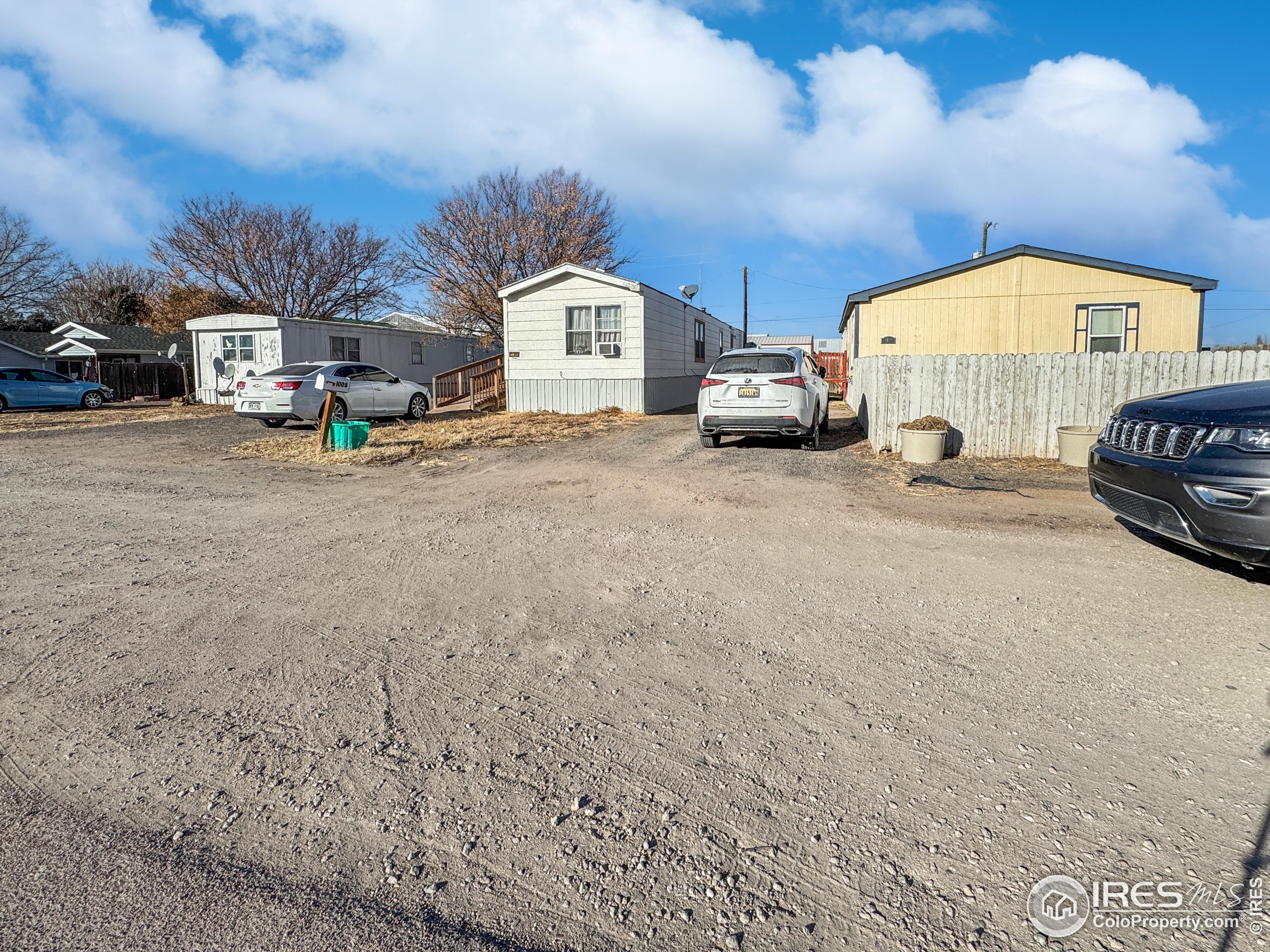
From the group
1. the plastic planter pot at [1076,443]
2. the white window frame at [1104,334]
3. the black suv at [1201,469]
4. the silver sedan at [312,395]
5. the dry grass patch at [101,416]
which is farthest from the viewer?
the dry grass patch at [101,416]

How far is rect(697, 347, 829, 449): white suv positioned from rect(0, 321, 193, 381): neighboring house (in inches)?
1234

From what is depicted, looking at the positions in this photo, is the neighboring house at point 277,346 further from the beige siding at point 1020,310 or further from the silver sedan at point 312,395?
the beige siding at point 1020,310

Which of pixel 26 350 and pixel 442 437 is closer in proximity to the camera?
pixel 442 437

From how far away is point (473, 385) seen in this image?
21.8 m

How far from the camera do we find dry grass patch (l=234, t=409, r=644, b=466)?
433 inches

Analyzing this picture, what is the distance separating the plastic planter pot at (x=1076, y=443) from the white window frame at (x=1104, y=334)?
797cm

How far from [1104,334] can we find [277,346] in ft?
78.1

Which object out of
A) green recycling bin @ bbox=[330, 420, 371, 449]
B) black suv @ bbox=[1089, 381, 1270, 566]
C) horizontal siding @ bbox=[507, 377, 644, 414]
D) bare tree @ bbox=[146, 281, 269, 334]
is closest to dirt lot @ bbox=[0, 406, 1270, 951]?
black suv @ bbox=[1089, 381, 1270, 566]

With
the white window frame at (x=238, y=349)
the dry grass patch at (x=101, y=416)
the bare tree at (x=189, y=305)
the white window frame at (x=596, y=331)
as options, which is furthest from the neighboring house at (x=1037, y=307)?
the bare tree at (x=189, y=305)

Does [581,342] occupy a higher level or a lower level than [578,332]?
lower

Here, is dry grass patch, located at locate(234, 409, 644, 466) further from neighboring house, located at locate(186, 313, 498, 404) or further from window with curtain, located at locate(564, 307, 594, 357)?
neighboring house, located at locate(186, 313, 498, 404)

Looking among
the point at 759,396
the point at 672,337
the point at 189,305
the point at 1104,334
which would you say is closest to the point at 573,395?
the point at 672,337

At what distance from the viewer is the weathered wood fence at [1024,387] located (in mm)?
9391

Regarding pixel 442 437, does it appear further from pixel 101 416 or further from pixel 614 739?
pixel 101 416
